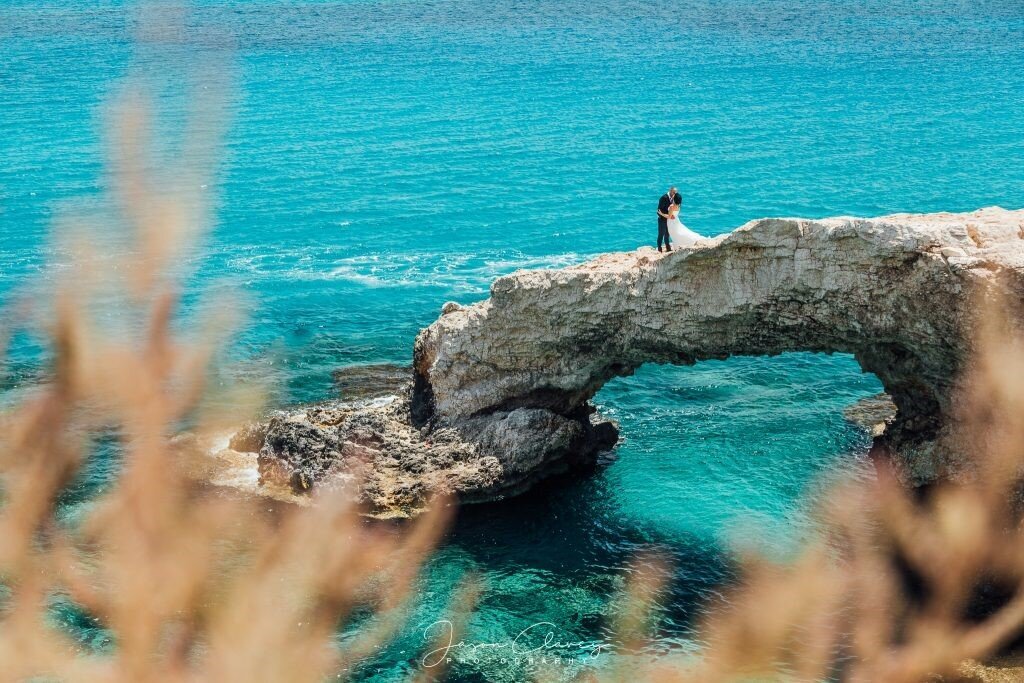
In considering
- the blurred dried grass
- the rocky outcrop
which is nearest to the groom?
the rocky outcrop

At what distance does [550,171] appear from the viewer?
63.8m

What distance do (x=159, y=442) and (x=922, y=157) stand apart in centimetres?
6505

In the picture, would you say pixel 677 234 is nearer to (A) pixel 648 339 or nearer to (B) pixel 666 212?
(B) pixel 666 212

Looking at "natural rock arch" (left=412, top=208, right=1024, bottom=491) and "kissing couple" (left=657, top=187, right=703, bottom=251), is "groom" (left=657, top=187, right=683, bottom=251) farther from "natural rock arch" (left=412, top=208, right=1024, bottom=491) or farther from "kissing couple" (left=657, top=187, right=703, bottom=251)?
"natural rock arch" (left=412, top=208, right=1024, bottom=491)

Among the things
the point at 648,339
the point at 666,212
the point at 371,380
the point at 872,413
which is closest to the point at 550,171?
the point at 371,380

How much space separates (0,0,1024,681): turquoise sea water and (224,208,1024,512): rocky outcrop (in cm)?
195

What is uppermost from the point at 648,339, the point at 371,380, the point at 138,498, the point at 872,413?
the point at 138,498

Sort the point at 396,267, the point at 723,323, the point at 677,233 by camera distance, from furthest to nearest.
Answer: the point at 396,267 < the point at 677,233 < the point at 723,323

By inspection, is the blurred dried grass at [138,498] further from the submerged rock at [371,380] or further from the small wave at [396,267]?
the small wave at [396,267]

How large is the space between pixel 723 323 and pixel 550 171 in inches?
1421

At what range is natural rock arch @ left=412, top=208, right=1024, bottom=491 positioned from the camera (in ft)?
84.2

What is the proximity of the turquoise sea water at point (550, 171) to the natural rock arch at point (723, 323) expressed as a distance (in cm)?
231

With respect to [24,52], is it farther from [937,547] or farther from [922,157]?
[937,547]

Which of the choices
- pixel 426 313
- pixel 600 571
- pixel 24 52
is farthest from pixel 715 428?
pixel 24 52
